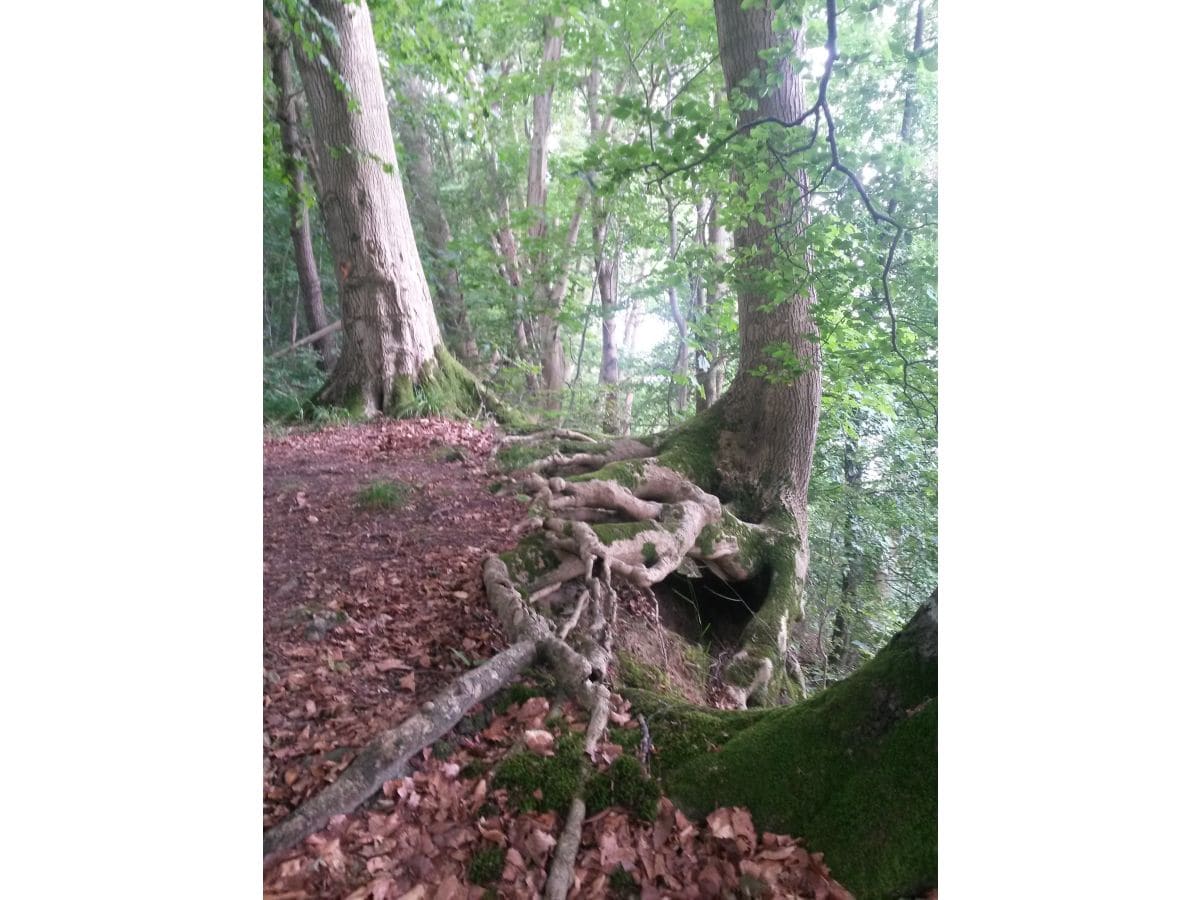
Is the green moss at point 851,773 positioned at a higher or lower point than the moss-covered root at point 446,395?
lower

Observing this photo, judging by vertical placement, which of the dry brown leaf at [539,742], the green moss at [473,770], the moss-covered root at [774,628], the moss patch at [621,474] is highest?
the moss patch at [621,474]

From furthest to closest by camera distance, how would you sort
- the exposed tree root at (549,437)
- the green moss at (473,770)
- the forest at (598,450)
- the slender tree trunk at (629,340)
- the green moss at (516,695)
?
the slender tree trunk at (629,340) → the exposed tree root at (549,437) → the green moss at (516,695) → the green moss at (473,770) → the forest at (598,450)

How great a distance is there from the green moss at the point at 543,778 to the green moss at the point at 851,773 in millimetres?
236

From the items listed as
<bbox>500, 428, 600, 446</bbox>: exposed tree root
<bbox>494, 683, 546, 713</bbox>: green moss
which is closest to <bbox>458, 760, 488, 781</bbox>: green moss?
<bbox>494, 683, 546, 713</bbox>: green moss

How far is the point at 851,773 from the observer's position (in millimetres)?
1328

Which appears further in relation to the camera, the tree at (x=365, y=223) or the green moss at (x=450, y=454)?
the green moss at (x=450, y=454)

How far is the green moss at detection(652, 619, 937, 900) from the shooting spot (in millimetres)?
1223

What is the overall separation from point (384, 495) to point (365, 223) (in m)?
1.43

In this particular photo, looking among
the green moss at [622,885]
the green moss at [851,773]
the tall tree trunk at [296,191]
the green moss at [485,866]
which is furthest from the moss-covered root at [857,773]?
the tall tree trunk at [296,191]

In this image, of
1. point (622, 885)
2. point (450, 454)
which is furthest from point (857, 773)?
point (450, 454)

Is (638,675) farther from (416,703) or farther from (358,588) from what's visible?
(358,588)

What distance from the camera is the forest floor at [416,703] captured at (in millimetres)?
1230

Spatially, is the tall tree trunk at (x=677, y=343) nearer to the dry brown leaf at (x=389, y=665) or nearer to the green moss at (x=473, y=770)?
the dry brown leaf at (x=389, y=665)
